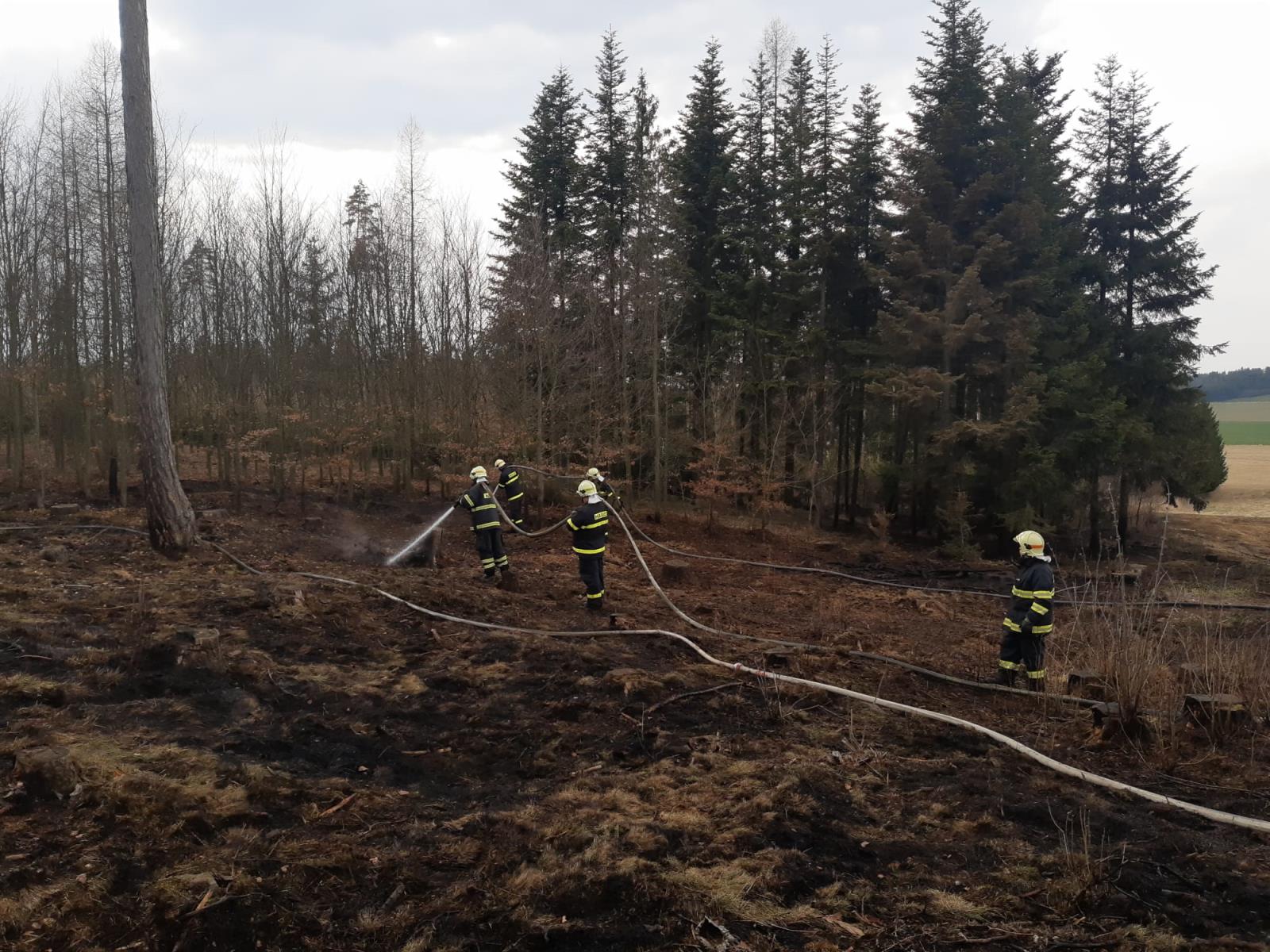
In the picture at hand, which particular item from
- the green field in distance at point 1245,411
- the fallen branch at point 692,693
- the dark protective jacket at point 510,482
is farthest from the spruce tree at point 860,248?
the green field in distance at point 1245,411

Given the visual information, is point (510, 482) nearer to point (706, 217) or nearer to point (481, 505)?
point (481, 505)

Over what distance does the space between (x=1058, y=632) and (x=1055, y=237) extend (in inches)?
666

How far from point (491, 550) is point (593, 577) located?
2319 millimetres

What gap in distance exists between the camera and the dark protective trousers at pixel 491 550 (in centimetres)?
1230

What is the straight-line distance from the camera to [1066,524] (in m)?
24.2

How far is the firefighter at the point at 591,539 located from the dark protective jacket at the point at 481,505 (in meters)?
1.71

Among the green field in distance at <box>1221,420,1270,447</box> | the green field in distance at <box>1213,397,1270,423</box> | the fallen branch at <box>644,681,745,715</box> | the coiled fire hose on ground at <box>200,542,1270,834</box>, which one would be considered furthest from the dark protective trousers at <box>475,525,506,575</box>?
the green field in distance at <box>1213,397,1270,423</box>

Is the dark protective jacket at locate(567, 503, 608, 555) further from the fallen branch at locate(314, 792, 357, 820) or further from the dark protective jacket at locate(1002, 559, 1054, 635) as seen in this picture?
the fallen branch at locate(314, 792, 357, 820)

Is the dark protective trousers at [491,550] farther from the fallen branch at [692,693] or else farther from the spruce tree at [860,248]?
the spruce tree at [860,248]

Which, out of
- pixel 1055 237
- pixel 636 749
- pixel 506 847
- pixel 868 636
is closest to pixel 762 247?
pixel 1055 237

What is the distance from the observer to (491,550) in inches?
486

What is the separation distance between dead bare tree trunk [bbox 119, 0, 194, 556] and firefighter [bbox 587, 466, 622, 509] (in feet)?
19.6

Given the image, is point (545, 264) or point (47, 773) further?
point (545, 264)

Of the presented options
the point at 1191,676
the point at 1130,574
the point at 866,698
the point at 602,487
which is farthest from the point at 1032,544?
the point at 602,487
